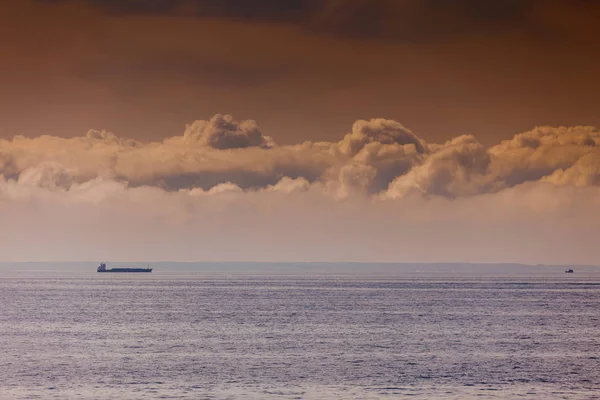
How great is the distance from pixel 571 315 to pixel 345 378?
90086 millimetres

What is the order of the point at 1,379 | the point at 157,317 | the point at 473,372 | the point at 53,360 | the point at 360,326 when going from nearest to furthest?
the point at 1,379 < the point at 473,372 < the point at 53,360 < the point at 360,326 < the point at 157,317

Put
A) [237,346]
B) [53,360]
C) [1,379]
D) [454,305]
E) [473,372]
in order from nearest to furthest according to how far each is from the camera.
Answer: [1,379] → [473,372] → [53,360] → [237,346] → [454,305]

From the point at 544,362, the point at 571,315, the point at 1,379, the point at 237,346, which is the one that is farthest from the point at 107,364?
the point at 571,315

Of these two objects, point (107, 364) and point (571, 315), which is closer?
point (107, 364)

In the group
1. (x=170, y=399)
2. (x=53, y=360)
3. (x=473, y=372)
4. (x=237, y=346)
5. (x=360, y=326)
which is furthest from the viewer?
(x=360, y=326)

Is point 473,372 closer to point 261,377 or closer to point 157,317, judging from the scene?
point 261,377

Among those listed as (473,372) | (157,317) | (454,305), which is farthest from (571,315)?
(473,372)

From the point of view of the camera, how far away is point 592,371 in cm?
8338

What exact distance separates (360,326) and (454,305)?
63.5m

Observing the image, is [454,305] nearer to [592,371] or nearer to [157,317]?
[157,317]

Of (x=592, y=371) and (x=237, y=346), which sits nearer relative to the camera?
(x=592, y=371)

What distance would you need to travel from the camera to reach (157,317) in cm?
15025

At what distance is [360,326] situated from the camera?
130875 mm

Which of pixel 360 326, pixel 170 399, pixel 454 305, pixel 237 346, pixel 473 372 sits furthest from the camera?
pixel 454 305
